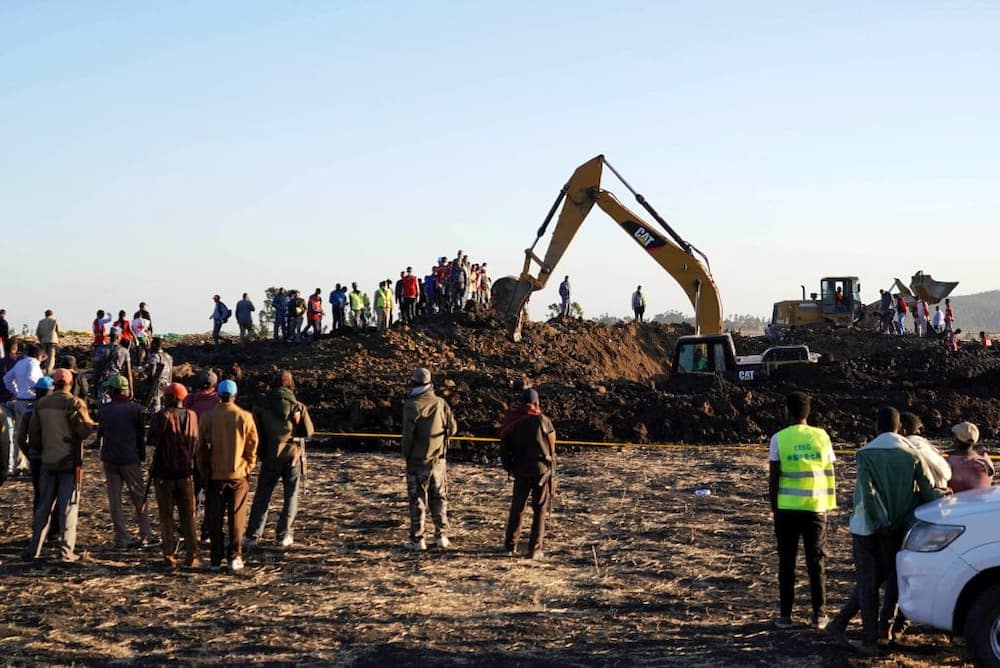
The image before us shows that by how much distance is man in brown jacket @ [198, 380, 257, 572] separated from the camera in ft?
37.0

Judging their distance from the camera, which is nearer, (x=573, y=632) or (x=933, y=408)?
(x=573, y=632)

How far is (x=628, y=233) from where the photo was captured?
2909 centimetres

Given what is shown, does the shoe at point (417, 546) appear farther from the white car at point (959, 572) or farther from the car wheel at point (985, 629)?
Result: the car wheel at point (985, 629)

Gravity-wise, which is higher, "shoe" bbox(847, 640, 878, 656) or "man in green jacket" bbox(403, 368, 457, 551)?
"man in green jacket" bbox(403, 368, 457, 551)

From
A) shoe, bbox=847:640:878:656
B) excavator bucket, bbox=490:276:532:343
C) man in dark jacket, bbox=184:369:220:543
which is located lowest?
shoe, bbox=847:640:878:656

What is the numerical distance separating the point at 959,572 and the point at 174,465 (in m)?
7.43

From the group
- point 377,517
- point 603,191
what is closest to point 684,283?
point 603,191

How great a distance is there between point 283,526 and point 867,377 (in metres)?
17.3

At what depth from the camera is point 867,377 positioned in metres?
25.9

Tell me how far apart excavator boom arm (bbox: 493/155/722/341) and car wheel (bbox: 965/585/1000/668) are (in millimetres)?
19808

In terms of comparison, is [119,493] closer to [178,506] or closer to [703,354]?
[178,506]

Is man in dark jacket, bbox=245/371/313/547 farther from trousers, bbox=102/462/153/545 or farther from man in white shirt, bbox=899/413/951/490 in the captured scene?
man in white shirt, bbox=899/413/951/490

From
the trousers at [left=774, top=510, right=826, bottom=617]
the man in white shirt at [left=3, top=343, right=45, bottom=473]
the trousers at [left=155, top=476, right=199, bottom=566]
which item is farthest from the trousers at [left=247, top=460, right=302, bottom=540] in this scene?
the trousers at [left=774, top=510, right=826, bottom=617]

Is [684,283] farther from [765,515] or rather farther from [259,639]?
[259,639]
